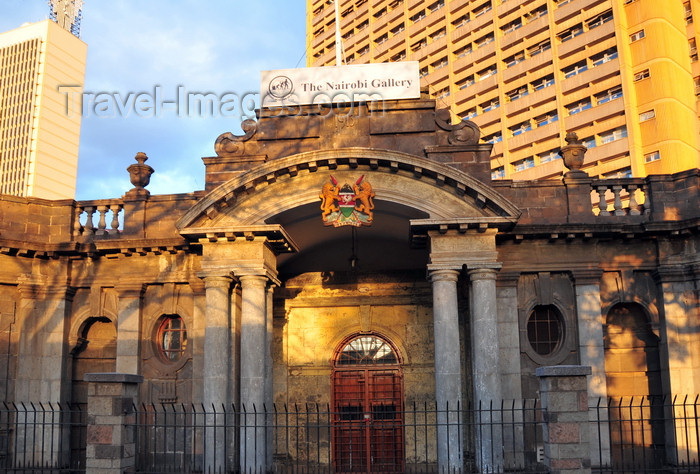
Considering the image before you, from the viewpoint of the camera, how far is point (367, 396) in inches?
795

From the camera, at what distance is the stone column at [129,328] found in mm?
17906

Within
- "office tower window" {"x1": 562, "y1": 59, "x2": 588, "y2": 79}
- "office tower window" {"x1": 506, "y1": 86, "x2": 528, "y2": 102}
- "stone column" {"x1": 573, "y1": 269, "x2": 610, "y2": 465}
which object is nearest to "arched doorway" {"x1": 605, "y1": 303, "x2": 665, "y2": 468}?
"stone column" {"x1": 573, "y1": 269, "x2": 610, "y2": 465}

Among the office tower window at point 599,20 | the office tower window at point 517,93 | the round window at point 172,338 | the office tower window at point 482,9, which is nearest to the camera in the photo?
the round window at point 172,338

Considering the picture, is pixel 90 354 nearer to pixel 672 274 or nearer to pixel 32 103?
pixel 672 274

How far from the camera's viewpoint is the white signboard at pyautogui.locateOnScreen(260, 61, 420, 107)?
Answer: 58.0ft

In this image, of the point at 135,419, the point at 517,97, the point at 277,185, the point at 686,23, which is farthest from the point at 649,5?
the point at 135,419

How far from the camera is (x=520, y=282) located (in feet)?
57.5

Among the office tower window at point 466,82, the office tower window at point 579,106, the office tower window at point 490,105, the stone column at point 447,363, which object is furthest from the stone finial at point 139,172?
the office tower window at point 466,82

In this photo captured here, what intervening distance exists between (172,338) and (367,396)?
5.61 meters

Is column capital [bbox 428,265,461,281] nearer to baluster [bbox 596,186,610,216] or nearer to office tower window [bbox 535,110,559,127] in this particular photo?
baluster [bbox 596,186,610,216]

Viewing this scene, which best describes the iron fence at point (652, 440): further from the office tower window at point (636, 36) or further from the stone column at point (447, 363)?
the office tower window at point (636, 36)

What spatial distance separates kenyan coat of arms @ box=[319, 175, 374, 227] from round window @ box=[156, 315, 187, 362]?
5.00m

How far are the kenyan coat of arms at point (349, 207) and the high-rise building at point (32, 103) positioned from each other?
298ft

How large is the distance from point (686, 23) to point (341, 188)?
143ft
